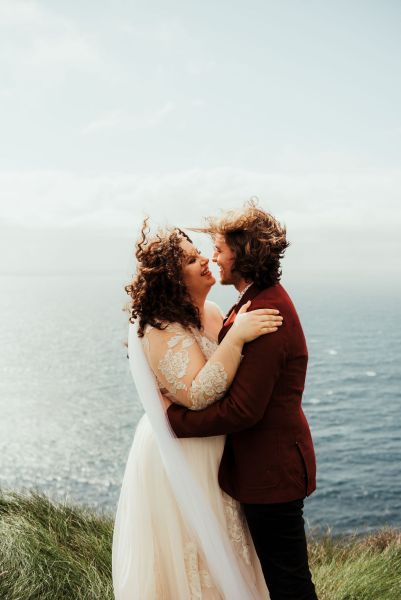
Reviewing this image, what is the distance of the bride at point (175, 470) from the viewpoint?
355 centimetres

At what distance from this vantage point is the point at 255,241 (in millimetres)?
3316

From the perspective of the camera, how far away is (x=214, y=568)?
11.9 feet

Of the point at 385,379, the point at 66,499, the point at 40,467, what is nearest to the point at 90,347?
the point at 385,379

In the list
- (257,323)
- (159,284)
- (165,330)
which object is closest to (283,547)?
(257,323)

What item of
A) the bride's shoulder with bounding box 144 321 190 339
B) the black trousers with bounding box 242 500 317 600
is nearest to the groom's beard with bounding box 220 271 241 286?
the bride's shoulder with bounding box 144 321 190 339

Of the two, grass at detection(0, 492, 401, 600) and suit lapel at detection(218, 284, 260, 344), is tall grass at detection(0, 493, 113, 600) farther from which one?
suit lapel at detection(218, 284, 260, 344)

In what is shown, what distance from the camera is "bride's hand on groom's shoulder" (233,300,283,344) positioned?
3.24 metres

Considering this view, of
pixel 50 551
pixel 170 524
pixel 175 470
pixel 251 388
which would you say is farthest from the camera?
pixel 50 551

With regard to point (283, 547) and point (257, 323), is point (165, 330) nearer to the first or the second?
point (257, 323)

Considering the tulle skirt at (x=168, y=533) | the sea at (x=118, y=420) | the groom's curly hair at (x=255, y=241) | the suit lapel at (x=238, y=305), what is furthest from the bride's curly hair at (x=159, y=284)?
the sea at (x=118, y=420)

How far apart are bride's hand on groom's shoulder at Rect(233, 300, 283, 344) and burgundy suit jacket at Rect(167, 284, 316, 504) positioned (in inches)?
1.9

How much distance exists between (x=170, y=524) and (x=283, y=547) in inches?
28.2

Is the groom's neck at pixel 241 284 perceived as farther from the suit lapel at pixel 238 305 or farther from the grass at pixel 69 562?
the grass at pixel 69 562

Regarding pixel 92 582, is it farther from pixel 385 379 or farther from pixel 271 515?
pixel 385 379
